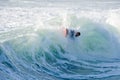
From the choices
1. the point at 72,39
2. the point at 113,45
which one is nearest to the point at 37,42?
the point at 72,39

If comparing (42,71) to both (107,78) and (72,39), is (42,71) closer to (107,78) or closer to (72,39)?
(107,78)

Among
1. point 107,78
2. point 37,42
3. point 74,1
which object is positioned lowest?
point 107,78

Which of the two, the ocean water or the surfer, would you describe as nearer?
the ocean water

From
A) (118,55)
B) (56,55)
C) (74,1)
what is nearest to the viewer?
(56,55)

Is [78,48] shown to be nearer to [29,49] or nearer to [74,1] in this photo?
[29,49]

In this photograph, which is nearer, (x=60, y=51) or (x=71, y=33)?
(x=60, y=51)

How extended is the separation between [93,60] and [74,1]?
2115cm

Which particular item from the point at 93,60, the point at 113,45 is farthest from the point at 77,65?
the point at 113,45

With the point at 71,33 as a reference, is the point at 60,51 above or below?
below

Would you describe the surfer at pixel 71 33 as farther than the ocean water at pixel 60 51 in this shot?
Yes

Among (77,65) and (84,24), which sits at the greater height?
(84,24)

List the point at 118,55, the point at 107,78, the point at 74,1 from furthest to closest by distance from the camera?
1. the point at 74,1
2. the point at 118,55
3. the point at 107,78

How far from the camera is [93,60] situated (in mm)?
12805

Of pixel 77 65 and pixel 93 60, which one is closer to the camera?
pixel 77 65
